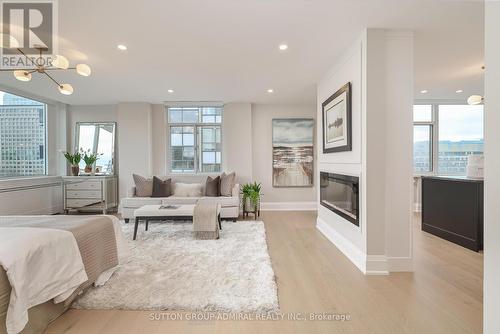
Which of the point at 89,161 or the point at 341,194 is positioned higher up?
the point at 89,161

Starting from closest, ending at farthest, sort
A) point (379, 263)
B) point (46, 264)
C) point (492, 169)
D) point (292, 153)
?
1. point (492, 169)
2. point (46, 264)
3. point (379, 263)
4. point (292, 153)

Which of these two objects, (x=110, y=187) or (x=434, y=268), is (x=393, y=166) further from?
(x=110, y=187)

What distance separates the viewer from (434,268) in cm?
273

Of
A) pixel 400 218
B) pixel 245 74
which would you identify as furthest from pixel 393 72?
pixel 245 74

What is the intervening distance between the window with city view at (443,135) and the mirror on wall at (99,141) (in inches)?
286

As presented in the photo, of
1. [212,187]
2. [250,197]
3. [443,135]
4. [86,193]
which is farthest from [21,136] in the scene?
[443,135]

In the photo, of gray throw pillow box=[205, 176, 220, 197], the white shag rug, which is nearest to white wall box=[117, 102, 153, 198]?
gray throw pillow box=[205, 176, 220, 197]

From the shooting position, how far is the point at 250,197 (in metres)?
5.21

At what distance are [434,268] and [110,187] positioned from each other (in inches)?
235

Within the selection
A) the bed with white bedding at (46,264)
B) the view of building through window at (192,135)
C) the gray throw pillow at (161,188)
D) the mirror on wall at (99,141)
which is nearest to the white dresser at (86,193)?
the mirror on wall at (99,141)

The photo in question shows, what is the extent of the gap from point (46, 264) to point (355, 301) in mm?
2364

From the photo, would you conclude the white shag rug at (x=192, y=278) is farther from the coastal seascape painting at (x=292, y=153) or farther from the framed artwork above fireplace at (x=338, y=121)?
the coastal seascape painting at (x=292, y=153)

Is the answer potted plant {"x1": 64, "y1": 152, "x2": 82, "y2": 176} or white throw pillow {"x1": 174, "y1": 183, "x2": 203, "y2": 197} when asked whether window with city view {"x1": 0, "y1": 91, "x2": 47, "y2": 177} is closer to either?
potted plant {"x1": 64, "y1": 152, "x2": 82, "y2": 176}

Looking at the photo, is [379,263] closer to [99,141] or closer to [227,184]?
[227,184]
